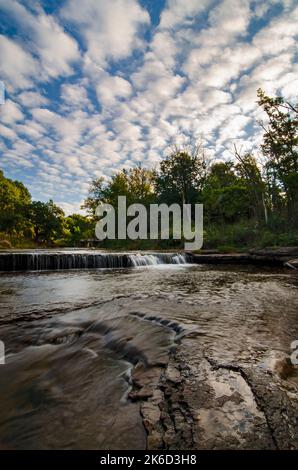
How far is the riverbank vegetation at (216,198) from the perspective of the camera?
16.0m

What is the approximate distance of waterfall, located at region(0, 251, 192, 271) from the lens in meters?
10.1

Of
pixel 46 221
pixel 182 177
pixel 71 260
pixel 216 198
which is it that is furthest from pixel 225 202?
pixel 46 221

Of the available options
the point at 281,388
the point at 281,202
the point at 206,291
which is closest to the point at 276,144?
the point at 281,202

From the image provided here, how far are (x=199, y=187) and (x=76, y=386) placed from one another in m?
29.6

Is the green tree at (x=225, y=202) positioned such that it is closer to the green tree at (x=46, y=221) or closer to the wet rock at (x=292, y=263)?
the wet rock at (x=292, y=263)

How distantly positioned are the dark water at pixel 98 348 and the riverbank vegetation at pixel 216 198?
11.7 metres

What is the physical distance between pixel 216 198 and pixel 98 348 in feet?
66.2

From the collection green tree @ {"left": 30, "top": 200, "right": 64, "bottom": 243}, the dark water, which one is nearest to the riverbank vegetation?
green tree @ {"left": 30, "top": 200, "right": 64, "bottom": 243}

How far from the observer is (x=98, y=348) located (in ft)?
7.89

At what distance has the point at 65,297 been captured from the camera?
4.79m

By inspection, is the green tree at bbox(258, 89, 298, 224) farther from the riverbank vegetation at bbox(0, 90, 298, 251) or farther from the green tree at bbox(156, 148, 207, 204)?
the green tree at bbox(156, 148, 207, 204)

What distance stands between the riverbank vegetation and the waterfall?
528cm

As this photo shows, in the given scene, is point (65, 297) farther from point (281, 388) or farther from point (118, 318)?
point (281, 388)

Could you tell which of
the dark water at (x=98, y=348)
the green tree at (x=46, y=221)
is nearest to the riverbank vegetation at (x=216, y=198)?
the green tree at (x=46, y=221)
